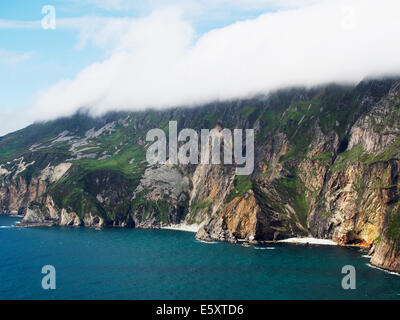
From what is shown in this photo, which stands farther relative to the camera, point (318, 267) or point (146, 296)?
point (318, 267)
